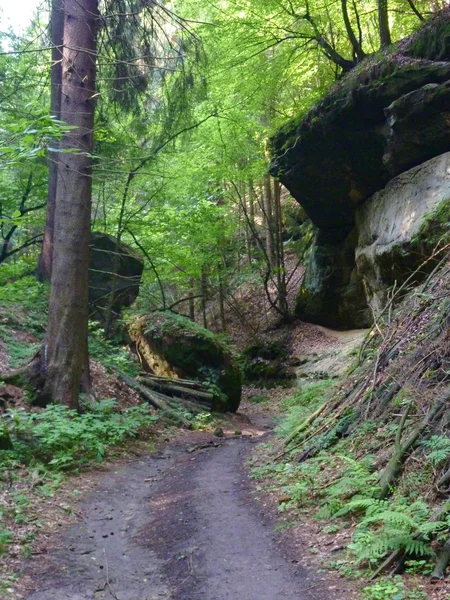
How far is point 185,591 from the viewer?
412 cm

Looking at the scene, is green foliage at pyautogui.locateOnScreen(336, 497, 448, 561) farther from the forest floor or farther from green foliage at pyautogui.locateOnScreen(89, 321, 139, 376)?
green foliage at pyautogui.locateOnScreen(89, 321, 139, 376)

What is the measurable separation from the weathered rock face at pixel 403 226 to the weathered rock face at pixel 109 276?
691cm

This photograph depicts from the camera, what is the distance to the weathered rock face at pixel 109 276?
16.0 m

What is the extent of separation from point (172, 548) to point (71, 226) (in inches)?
228

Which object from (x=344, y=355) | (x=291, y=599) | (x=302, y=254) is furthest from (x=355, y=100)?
(x=291, y=599)

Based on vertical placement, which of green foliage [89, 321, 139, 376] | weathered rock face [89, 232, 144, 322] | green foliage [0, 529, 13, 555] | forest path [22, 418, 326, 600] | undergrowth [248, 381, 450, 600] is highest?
weathered rock face [89, 232, 144, 322]

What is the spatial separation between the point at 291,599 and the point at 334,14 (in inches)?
649

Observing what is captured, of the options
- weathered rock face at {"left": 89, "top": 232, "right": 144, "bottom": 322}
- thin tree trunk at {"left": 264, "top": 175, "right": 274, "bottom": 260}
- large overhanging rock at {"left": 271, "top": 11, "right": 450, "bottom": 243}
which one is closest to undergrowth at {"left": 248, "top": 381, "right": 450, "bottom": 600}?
large overhanging rock at {"left": 271, "top": 11, "right": 450, "bottom": 243}

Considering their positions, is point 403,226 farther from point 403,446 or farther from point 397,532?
point 397,532

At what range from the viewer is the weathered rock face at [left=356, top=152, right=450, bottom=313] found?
11.6m

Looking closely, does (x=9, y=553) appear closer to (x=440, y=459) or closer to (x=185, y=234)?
(x=440, y=459)

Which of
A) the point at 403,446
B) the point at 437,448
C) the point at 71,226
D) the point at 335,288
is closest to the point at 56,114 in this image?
the point at 71,226

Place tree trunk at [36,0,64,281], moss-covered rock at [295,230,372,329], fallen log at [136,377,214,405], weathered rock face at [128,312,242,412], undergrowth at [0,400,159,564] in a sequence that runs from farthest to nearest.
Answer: moss-covered rock at [295,230,372,329] → weathered rock face at [128,312,242,412] → fallen log at [136,377,214,405] → tree trunk at [36,0,64,281] → undergrowth at [0,400,159,564]

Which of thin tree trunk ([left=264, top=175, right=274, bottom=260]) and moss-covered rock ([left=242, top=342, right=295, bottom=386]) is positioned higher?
thin tree trunk ([left=264, top=175, right=274, bottom=260])
